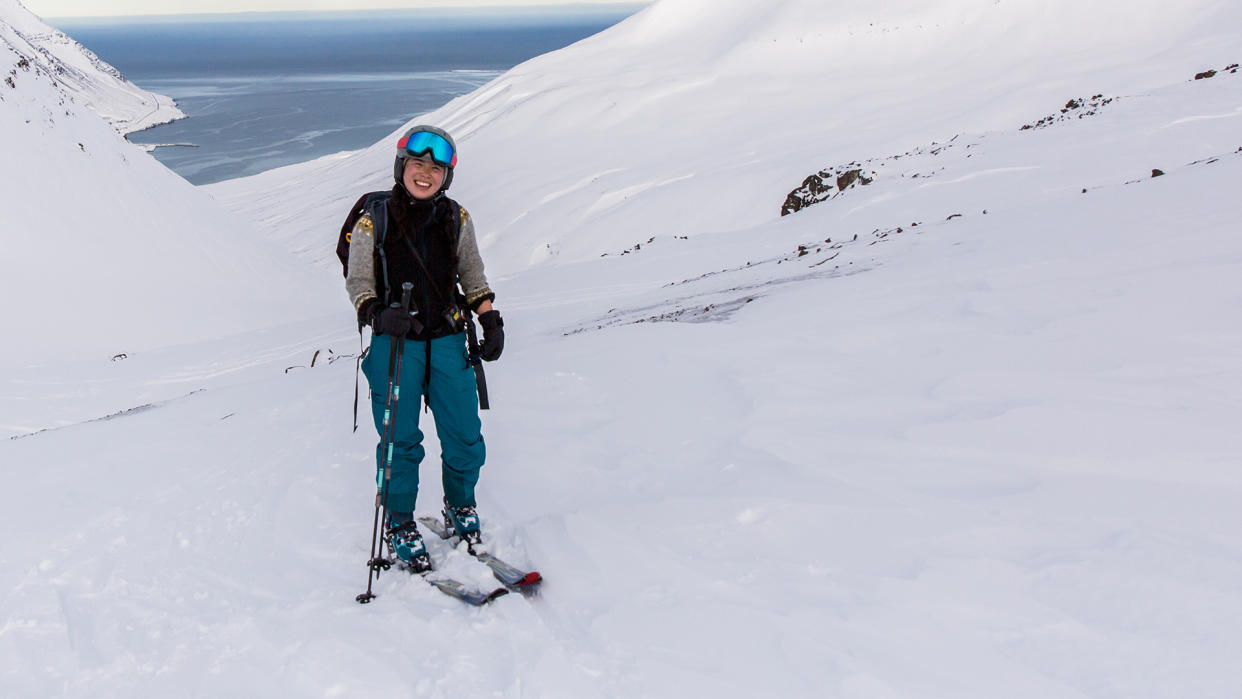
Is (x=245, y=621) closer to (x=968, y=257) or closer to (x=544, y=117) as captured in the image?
(x=968, y=257)

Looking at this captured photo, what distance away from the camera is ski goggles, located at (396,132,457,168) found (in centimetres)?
378

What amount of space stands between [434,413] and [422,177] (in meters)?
1.19

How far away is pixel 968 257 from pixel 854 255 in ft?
8.87

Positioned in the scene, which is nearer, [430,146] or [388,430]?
[430,146]

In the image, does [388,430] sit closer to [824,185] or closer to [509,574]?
[509,574]

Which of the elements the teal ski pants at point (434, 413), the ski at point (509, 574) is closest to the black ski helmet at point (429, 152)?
the teal ski pants at point (434, 413)

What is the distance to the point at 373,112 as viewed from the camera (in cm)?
9281

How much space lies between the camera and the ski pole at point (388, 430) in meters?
3.82

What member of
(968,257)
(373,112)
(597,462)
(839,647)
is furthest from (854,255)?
(373,112)

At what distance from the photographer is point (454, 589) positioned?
3840 mm

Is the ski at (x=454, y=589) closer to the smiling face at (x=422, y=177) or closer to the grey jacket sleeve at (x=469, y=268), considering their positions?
the grey jacket sleeve at (x=469, y=268)

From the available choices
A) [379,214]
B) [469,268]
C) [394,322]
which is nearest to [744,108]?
[469,268]

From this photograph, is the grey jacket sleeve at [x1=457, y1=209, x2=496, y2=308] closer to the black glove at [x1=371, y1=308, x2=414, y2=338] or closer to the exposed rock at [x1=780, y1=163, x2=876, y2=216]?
the black glove at [x1=371, y1=308, x2=414, y2=338]

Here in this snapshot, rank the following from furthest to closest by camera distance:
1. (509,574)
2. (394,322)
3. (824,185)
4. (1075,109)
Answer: (1075,109), (824,185), (509,574), (394,322)
